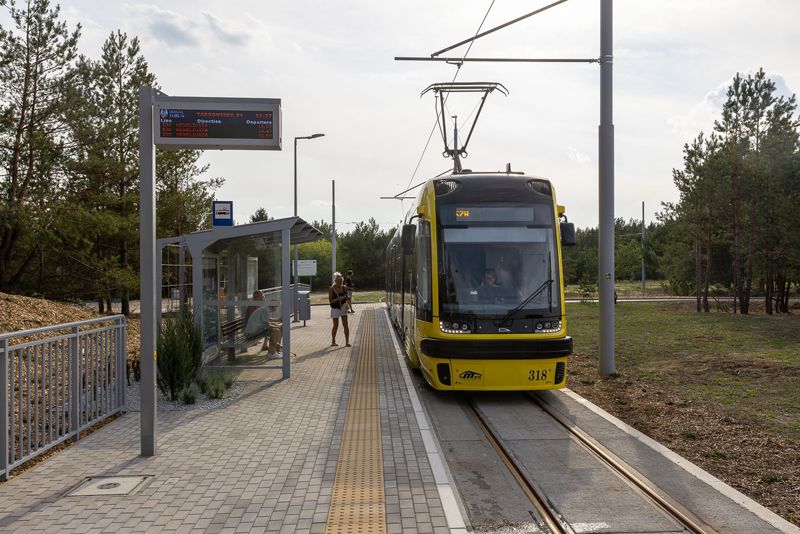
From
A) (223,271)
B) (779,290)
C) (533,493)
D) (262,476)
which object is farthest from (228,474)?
(779,290)

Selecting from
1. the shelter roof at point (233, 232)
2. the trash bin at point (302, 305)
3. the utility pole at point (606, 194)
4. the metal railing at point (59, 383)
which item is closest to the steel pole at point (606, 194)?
the utility pole at point (606, 194)

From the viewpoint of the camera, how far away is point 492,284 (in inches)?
377

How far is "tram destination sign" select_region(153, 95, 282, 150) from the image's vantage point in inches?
278

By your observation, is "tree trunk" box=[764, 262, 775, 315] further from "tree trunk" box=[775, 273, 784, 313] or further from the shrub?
the shrub

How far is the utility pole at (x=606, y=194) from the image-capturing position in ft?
39.3

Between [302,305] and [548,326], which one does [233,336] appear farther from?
[302,305]

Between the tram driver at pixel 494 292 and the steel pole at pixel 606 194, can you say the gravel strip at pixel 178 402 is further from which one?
the steel pole at pixel 606 194

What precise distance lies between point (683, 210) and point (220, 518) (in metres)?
33.6

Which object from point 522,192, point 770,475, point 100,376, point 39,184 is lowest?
point 770,475

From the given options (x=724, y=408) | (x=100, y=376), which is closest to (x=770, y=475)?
(x=724, y=408)

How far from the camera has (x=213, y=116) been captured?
23.9 ft

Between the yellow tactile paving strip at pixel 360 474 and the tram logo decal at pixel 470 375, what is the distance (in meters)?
1.19

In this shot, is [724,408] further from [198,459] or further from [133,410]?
[133,410]

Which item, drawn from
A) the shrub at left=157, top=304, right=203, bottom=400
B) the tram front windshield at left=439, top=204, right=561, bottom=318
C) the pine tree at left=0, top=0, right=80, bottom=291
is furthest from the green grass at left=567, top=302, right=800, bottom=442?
the pine tree at left=0, top=0, right=80, bottom=291
